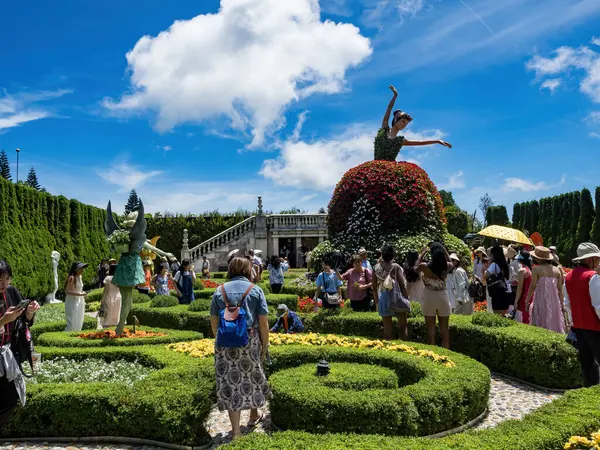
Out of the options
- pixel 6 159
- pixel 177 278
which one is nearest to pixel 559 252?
pixel 177 278

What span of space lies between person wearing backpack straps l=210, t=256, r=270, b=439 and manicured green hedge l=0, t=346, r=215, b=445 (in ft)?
1.25

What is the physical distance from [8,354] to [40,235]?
53.0ft

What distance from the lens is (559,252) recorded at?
2930 cm

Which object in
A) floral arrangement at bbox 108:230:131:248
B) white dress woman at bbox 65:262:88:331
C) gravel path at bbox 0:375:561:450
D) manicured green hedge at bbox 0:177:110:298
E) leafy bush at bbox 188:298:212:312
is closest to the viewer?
gravel path at bbox 0:375:561:450

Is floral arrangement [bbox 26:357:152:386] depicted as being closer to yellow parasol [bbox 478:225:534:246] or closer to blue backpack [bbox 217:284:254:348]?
blue backpack [bbox 217:284:254:348]

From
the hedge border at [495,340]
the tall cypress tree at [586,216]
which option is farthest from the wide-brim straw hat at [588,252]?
the tall cypress tree at [586,216]

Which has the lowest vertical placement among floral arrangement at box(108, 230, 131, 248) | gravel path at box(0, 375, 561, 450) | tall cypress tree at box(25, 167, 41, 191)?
gravel path at box(0, 375, 561, 450)

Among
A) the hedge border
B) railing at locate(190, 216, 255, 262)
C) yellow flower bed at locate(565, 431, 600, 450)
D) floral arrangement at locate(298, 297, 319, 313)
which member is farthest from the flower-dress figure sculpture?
railing at locate(190, 216, 255, 262)

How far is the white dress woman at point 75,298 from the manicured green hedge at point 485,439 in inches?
266

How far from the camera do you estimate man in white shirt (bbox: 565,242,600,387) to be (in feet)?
16.2

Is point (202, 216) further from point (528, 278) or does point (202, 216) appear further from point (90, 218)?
point (528, 278)

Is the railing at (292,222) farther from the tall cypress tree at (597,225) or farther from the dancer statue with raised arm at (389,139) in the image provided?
the tall cypress tree at (597,225)

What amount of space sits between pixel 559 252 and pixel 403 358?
89.4 feet

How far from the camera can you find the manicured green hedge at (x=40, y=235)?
51.0 feet
